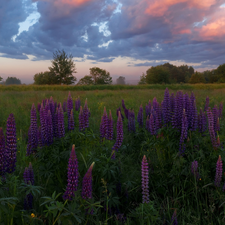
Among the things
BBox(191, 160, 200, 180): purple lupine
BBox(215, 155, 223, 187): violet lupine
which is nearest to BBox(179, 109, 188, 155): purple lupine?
BBox(191, 160, 200, 180): purple lupine

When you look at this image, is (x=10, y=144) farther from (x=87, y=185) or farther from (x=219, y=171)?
(x=219, y=171)

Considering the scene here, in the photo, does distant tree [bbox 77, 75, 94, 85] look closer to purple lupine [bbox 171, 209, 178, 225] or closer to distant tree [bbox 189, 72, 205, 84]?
distant tree [bbox 189, 72, 205, 84]

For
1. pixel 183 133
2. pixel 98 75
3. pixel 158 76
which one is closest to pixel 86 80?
pixel 98 75

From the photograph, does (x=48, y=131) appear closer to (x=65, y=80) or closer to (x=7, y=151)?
(x=7, y=151)

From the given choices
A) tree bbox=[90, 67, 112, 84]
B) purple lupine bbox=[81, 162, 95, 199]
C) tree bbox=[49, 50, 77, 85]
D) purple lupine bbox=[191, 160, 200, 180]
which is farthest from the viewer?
tree bbox=[90, 67, 112, 84]

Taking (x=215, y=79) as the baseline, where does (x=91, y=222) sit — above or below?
Result: below

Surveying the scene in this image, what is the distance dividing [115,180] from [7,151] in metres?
1.45

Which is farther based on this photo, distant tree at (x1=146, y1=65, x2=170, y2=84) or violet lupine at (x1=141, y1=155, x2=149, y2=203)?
distant tree at (x1=146, y1=65, x2=170, y2=84)

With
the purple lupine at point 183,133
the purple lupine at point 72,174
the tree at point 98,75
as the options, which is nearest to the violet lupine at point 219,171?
the purple lupine at point 183,133

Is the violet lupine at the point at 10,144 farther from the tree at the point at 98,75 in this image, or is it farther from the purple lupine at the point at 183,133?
the tree at the point at 98,75

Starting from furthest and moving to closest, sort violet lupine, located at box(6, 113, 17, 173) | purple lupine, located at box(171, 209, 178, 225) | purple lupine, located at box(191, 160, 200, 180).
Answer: purple lupine, located at box(191, 160, 200, 180) < violet lupine, located at box(6, 113, 17, 173) < purple lupine, located at box(171, 209, 178, 225)

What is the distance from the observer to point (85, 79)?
8481 cm

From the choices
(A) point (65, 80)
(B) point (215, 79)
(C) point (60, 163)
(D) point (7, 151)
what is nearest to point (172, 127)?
(C) point (60, 163)

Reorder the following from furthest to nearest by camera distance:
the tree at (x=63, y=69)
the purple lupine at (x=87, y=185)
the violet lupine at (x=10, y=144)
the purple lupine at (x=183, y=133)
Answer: the tree at (x=63, y=69) < the purple lupine at (x=183, y=133) < the violet lupine at (x=10, y=144) < the purple lupine at (x=87, y=185)
